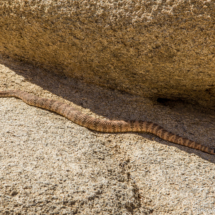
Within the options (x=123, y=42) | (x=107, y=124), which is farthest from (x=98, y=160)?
(x=123, y=42)

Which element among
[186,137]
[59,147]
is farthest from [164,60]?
[59,147]

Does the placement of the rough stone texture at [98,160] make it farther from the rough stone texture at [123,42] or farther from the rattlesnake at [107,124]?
the rough stone texture at [123,42]

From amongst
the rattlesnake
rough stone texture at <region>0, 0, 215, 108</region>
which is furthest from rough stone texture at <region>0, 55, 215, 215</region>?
rough stone texture at <region>0, 0, 215, 108</region>

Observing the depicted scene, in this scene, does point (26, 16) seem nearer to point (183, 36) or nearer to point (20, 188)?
point (183, 36)

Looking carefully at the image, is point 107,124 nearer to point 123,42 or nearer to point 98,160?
point 98,160

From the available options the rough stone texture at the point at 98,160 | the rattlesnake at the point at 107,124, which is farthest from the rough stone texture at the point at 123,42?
the rattlesnake at the point at 107,124

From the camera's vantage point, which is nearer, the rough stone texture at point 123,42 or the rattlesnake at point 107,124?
the rough stone texture at point 123,42
